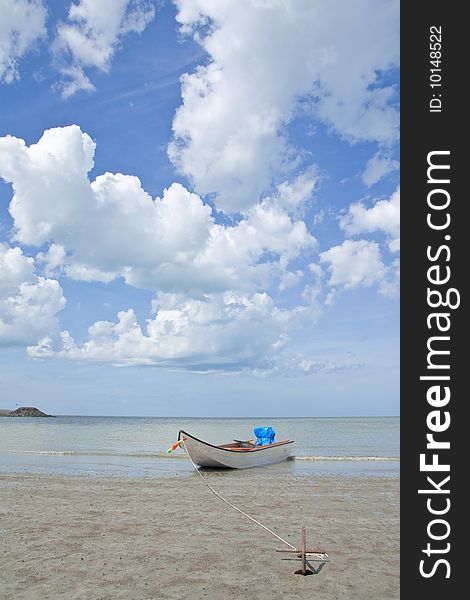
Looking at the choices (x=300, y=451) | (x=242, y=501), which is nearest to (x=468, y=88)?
(x=242, y=501)

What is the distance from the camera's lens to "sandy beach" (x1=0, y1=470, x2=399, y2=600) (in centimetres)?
A: 774

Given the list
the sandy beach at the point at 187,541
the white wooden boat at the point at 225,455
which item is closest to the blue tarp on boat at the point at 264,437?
the white wooden boat at the point at 225,455

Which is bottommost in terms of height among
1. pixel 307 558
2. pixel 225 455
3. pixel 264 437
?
pixel 225 455

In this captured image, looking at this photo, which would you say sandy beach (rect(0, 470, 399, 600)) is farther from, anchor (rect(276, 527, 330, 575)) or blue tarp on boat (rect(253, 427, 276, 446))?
blue tarp on boat (rect(253, 427, 276, 446))

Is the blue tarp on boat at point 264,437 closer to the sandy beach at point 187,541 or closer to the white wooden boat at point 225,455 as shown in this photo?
the white wooden boat at point 225,455

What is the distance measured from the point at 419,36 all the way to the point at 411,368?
3.98 metres

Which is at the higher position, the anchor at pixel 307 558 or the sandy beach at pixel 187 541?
the anchor at pixel 307 558

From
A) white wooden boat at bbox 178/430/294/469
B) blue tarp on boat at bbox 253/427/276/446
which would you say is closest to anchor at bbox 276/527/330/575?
white wooden boat at bbox 178/430/294/469

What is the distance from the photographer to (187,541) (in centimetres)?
1057

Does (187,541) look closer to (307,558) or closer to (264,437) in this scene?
(307,558)

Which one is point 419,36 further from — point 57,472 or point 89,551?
point 57,472

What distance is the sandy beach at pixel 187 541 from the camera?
7.74 metres

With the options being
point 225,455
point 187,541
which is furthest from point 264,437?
point 187,541

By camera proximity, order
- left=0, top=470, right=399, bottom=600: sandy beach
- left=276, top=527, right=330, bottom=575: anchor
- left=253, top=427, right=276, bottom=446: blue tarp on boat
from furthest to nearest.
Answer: left=253, top=427, right=276, bottom=446: blue tarp on boat
left=276, top=527, right=330, bottom=575: anchor
left=0, top=470, right=399, bottom=600: sandy beach
